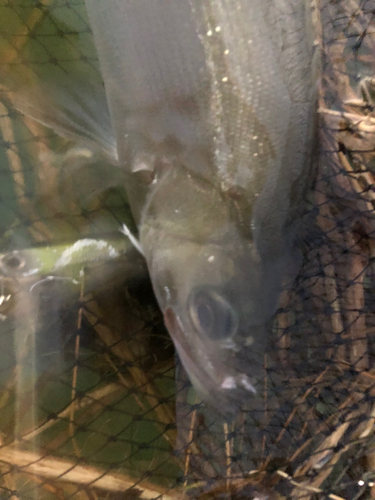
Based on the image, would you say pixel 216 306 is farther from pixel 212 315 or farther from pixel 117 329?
pixel 117 329

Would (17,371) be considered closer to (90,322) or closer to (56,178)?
(90,322)

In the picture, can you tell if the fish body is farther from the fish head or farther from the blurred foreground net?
the blurred foreground net

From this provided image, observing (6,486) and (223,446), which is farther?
(223,446)

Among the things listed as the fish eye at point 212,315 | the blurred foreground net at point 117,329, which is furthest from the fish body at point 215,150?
the blurred foreground net at point 117,329

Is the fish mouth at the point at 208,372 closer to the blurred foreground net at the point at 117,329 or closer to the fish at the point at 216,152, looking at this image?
the fish at the point at 216,152

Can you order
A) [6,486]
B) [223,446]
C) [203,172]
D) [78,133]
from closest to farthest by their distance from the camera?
[203,172], [78,133], [6,486], [223,446]

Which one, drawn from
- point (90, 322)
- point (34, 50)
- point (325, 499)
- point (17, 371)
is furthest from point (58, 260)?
point (325, 499)

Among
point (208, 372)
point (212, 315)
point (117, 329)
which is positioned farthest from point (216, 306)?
point (117, 329)
